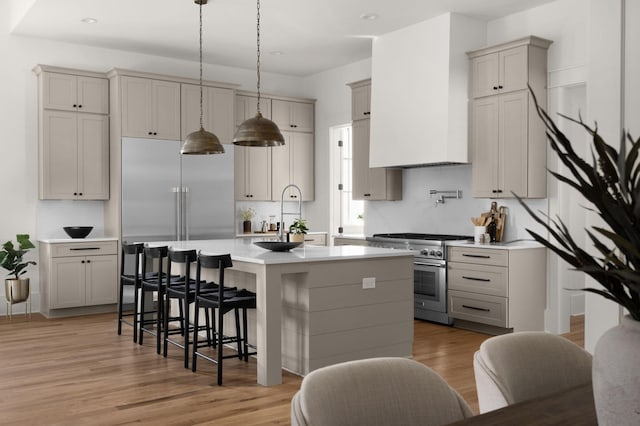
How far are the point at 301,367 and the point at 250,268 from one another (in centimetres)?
80

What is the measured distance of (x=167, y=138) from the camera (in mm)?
7480

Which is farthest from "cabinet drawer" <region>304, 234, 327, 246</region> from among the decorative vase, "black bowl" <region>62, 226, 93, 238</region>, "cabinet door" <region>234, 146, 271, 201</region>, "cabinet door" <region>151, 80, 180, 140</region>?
the decorative vase

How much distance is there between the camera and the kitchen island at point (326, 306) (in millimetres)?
4203

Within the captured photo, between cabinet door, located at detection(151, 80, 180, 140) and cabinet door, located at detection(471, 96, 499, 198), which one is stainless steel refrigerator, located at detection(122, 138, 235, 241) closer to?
cabinet door, located at detection(151, 80, 180, 140)

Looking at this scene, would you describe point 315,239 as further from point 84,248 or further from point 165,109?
Result: point 84,248

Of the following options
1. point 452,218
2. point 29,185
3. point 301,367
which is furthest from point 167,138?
point 301,367

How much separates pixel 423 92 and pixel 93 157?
153 inches

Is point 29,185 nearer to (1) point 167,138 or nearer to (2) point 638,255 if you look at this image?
(1) point 167,138

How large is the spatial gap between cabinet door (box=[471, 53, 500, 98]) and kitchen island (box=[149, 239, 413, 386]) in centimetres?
235

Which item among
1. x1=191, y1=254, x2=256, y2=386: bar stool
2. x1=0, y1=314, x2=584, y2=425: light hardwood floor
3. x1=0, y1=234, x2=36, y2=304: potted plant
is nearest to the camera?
x1=0, y1=314, x2=584, y2=425: light hardwood floor

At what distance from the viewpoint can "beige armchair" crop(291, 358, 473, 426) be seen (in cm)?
131

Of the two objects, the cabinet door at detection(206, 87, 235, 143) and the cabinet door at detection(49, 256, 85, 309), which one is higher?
the cabinet door at detection(206, 87, 235, 143)

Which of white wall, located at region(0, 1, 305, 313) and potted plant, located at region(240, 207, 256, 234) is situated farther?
potted plant, located at region(240, 207, 256, 234)

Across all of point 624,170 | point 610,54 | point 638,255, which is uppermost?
point 610,54
